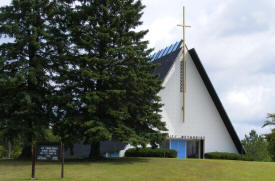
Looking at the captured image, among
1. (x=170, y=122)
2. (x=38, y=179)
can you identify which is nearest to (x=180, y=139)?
(x=170, y=122)

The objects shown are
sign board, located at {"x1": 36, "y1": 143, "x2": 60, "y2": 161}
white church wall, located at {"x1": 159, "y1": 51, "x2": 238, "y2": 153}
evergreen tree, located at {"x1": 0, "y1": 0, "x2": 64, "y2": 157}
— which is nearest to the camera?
sign board, located at {"x1": 36, "y1": 143, "x2": 60, "y2": 161}

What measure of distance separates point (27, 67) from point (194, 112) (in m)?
15.3

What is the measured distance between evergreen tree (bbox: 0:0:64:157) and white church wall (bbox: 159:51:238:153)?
35.0ft

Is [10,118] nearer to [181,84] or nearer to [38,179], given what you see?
[38,179]

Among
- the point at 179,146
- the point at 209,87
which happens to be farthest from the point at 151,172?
the point at 209,87

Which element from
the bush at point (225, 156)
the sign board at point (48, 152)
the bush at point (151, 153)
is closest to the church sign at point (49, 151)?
the sign board at point (48, 152)

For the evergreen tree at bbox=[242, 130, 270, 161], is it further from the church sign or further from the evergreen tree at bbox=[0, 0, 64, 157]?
the church sign

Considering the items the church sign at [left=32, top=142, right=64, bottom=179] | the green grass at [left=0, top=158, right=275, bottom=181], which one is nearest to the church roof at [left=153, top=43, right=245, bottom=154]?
the green grass at [left=0, top=158, right=275, bottom=181]

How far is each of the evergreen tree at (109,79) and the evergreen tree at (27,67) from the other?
1.79m

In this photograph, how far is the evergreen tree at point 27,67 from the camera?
21.2m

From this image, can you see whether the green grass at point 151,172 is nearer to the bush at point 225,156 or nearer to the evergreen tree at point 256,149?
the bush at point 225,156

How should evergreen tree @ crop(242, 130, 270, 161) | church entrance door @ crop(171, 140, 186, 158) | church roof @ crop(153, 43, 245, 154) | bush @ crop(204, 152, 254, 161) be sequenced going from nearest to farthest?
bush @ crop(204, 152, 254, 161), church entrance door @ crop(171, 140, 186, 158), church roof @ crop(153, 43, 245, 154), evergreen tree @ crop(242, 130, 270, 161)

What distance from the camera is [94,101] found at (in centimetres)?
1895

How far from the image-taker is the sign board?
14242mm
